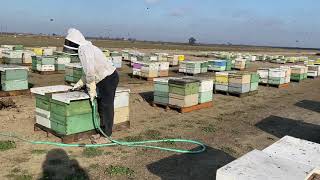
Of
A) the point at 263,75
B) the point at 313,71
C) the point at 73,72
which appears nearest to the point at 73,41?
the point at 73,72

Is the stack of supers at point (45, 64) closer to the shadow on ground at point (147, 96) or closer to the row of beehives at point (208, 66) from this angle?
the shadow on ground at point (147, 96)

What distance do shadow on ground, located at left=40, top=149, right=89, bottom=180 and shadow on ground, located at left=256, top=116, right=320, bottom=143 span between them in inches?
240

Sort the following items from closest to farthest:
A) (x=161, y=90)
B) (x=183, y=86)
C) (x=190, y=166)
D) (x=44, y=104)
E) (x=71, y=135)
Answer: (x=190, y=166)
(x=71, y=135)
(x=44, y=104)
(x=183, y=86)
(x=161, y=90)

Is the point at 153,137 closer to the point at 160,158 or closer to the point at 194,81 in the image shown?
the point at 160,158

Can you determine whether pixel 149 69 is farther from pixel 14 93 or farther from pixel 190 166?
pixel 190 166

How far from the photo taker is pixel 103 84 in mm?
8430

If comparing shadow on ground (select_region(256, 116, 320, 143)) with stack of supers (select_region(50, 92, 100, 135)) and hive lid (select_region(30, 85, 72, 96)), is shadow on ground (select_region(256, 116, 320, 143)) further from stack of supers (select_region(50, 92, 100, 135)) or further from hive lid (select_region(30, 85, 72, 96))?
hive lid (select_region(30, 85, 72, 96))

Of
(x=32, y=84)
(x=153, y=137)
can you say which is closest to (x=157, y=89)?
(x=153, y=137)

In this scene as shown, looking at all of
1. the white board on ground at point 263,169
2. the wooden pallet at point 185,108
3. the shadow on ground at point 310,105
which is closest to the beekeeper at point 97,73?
the wooden pallet at point 185,108

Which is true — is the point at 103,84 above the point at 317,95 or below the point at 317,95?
above

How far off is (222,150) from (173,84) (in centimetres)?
415

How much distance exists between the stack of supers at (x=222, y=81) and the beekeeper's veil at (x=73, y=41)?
9.97 m

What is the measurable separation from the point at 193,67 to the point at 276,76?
6223mm

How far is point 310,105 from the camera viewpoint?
16.0 meters
